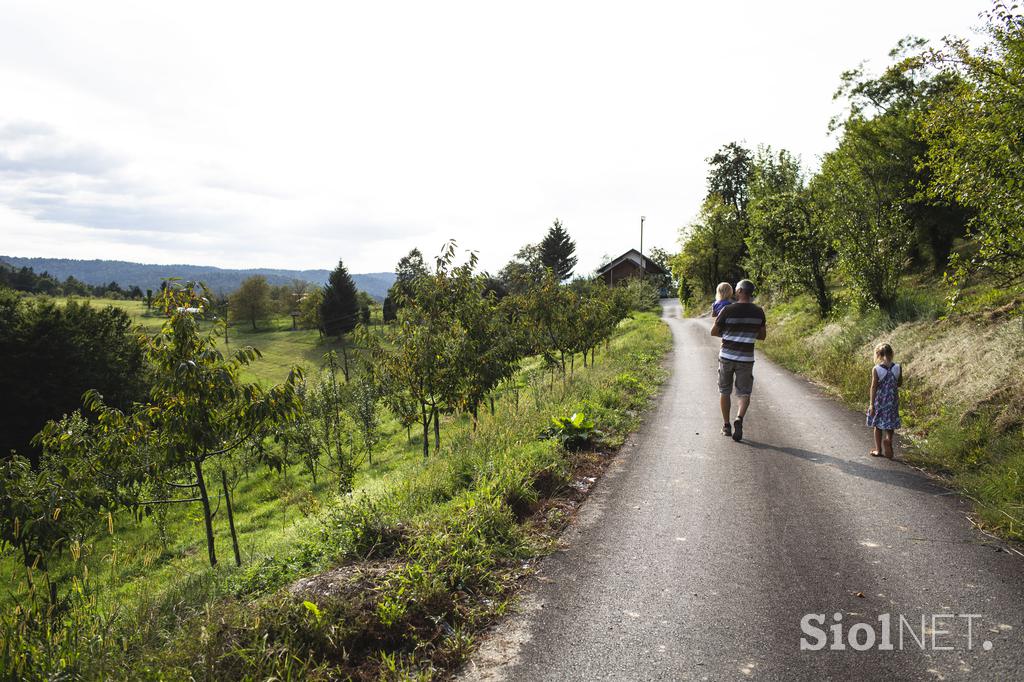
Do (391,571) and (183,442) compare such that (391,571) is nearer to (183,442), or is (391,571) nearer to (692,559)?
(692,559)

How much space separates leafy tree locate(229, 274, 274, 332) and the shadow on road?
9470 cm

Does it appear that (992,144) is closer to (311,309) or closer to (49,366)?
(49,366)

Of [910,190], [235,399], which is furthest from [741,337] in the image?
[910,190]

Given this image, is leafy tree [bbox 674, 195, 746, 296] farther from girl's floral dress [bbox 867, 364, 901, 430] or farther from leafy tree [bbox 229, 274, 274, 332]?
leafy tree [bbox 229, 274, 274, 332]

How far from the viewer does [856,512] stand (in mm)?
4582

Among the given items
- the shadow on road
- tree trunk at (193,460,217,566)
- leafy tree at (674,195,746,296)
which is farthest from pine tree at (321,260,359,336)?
the shadow on road

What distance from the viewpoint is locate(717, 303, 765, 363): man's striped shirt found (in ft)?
22.2

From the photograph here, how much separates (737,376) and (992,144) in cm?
440

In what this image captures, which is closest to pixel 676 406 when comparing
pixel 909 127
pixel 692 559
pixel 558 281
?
pixel 692 559

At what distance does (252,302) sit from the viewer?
291 feet

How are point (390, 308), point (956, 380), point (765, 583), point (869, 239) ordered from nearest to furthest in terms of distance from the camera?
point (765, 583), point (956, 380), point (869, 239), point (390, 308)

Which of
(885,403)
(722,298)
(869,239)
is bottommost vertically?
(885,403)

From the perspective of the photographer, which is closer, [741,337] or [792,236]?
[741,337]

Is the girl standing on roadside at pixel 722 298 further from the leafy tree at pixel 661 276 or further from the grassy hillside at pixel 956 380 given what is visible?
the leafy tree at pixel 661 276
